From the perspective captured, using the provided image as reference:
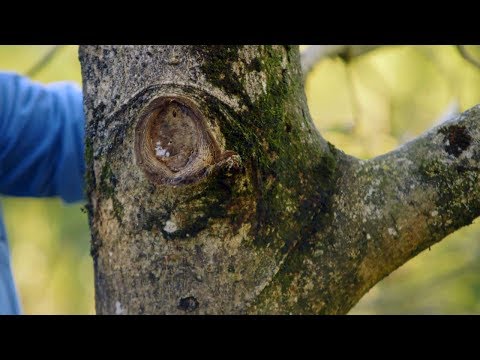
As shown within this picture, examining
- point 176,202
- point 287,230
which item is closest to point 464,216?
point 287,230

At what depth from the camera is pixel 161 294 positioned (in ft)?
2.01

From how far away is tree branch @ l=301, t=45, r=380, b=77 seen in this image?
119 cm

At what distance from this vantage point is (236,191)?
0.60 m

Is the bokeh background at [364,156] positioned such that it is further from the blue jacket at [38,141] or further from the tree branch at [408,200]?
the tree branch at [408,200]

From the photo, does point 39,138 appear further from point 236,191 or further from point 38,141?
point 236,191

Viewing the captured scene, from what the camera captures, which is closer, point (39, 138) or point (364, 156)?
point (39, 138)

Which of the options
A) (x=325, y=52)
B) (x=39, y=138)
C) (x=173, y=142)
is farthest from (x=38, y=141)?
(x=173, y=142)

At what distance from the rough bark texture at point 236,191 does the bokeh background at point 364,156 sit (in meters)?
1.01

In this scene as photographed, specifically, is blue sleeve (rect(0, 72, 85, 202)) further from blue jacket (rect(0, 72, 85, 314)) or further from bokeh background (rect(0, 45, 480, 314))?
bokeh background (rect(0, 45, 480, 314))

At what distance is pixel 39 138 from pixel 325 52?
58 centimetres

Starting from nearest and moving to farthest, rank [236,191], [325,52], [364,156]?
[236,191] < [325,52] < [364,156]

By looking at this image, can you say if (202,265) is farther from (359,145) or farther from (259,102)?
(359,145)

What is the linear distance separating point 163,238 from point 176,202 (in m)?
0.04

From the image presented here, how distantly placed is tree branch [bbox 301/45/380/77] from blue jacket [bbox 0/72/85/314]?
44cm
